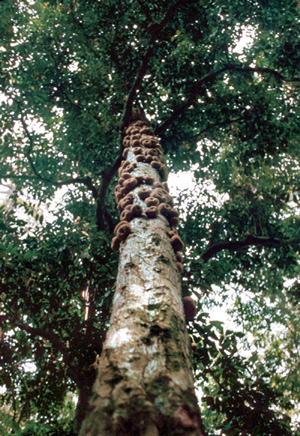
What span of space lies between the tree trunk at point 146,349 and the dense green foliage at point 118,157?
236cm

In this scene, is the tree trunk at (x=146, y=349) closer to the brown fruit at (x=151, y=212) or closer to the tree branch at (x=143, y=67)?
the brown fruit at (x=151, y=212)

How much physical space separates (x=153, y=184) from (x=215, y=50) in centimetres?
411

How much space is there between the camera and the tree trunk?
78 cm

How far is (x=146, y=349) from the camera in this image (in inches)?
40.6

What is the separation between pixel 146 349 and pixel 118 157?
13.0ft

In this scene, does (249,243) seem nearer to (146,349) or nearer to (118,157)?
(118,157)

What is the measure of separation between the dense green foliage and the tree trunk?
2360 millimetres

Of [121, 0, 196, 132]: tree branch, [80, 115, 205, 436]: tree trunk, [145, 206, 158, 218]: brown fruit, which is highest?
[121, 0, 196, 132]: tree branch

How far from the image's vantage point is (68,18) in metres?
6.29

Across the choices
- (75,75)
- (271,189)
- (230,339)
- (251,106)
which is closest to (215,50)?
(251,106)

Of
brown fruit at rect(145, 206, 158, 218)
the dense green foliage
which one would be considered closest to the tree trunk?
brown fruit at rect(145, 206, 158, 218)

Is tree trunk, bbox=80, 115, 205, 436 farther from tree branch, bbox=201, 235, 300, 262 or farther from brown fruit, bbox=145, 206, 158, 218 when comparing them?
tree branch, bbox=201, 235, 300, 262

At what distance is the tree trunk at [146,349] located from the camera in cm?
78

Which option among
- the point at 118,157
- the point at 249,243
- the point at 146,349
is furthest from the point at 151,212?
the point at 249,243
